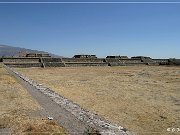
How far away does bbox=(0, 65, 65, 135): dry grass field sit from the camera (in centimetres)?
812

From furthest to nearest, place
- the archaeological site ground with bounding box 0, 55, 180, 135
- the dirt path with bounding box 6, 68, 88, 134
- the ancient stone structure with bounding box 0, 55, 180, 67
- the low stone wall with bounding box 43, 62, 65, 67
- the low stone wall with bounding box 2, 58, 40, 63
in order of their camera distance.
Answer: the low stone wall with bounding box 2, 58, 40, 63 < the low stone wall with bounding box 43, 62, 65, 67 < the ancient stone structure with bounding box 0, 55, 180, 67 < the archaeological site ground with bounding box 0, 55, 180, 135 < the dirt path with bounding box 6, 68, 88, 134

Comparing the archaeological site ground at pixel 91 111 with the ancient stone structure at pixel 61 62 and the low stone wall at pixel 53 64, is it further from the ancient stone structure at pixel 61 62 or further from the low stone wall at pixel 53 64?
the low stone wall at pixel 53 64

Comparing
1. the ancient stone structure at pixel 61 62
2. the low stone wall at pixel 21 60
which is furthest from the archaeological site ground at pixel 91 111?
the low stone wall at pixel 21 60

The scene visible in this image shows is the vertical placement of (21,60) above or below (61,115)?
above

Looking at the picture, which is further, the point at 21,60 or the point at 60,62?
the point at 21,60

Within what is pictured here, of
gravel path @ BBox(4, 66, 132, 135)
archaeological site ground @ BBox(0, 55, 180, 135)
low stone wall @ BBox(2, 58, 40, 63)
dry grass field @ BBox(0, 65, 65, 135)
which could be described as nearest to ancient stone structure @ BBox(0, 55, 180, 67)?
low stone wall @ BBox(2, 58, 40, 63)

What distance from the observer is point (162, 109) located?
41.4 feet

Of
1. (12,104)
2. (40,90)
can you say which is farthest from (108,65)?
(12,104)

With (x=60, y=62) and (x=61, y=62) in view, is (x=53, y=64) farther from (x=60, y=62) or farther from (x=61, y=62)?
(x=61, y=62)

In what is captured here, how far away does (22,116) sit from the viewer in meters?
9.75

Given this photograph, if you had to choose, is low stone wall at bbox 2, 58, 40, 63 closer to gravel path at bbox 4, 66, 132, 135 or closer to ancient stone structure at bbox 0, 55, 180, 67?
ancient stone structure at bbox 0, 55, 180, 67

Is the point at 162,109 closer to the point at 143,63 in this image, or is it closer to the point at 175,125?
the point at 175,125

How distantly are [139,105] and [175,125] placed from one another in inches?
133

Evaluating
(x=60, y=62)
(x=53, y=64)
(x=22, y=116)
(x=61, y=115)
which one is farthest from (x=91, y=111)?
(x=60, y=62)
